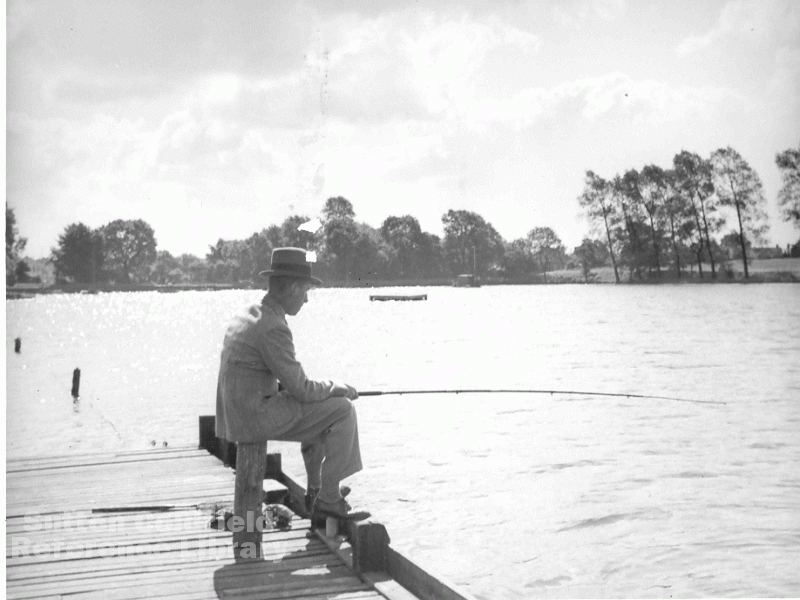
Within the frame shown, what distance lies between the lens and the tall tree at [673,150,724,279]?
52.8 m

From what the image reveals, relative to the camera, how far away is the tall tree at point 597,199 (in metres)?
72.0

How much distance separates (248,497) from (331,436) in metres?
0.58

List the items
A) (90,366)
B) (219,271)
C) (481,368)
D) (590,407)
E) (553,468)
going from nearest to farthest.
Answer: (553,468) → (590,407) → (481,368) → (90,366) → (219,271)

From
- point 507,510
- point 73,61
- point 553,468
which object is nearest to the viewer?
point 73,61

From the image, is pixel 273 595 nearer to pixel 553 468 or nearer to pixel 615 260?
pixel 553 468

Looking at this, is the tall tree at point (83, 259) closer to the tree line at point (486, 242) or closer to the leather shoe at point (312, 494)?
the tree line at point (486, 242)

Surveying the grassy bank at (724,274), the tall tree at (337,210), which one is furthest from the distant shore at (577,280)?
the tall tree at (337,210)

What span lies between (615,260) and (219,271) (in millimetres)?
42408

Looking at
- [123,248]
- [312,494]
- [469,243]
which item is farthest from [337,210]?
[469,243]

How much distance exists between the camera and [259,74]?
1034cm

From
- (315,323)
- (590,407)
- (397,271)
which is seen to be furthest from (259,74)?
(397,271)

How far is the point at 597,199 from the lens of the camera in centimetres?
7600

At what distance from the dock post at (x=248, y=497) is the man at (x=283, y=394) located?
108 mm

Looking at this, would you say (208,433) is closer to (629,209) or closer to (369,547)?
(369,547)
